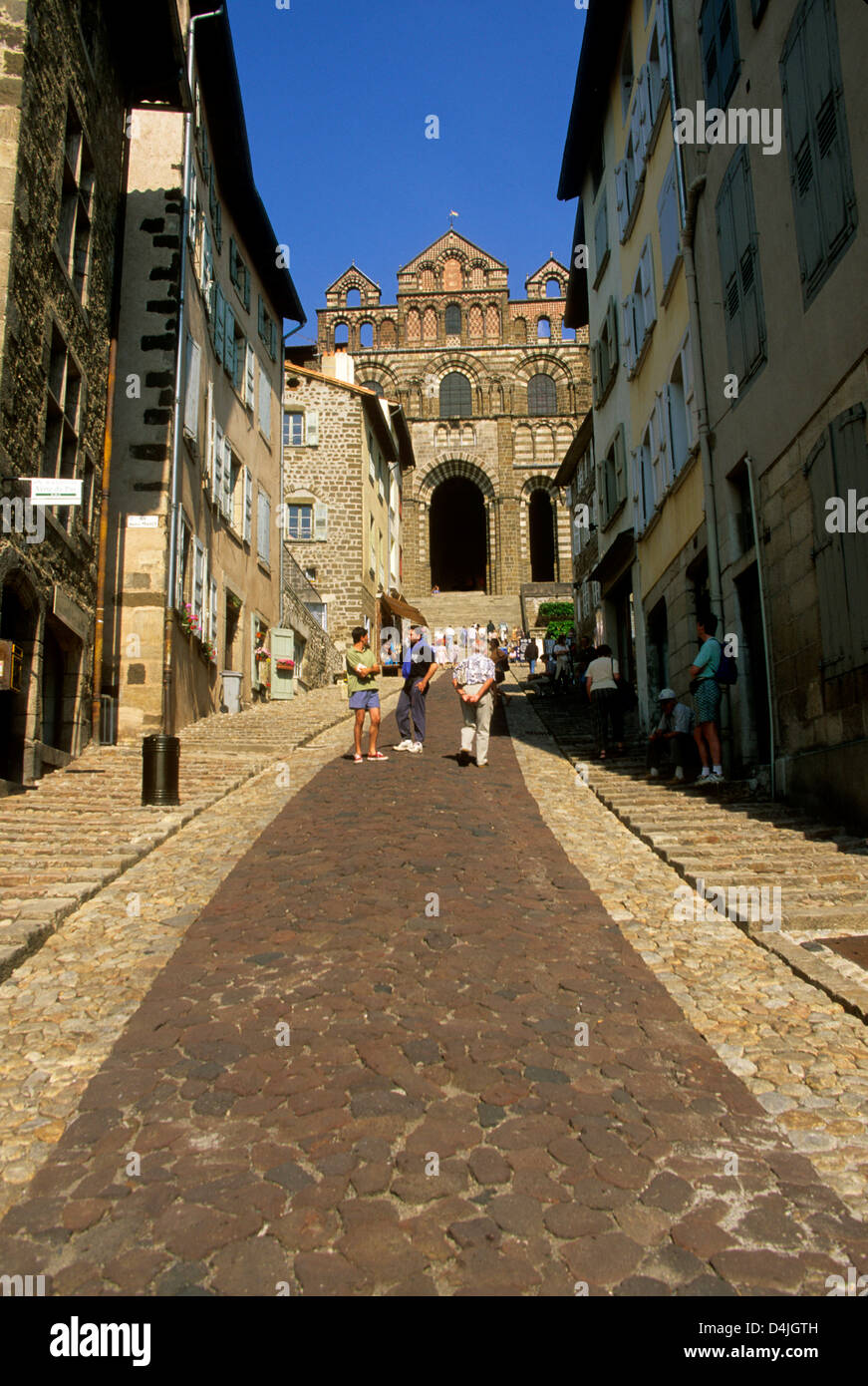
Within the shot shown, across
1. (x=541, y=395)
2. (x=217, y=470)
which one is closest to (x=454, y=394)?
(x=541, y=395)

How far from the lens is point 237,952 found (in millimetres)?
5238

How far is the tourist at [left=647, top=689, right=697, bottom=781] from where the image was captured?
11016mm

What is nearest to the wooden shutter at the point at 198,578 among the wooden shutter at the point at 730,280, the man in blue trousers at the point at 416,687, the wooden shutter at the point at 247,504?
the wooden shutter at the point at 247,504

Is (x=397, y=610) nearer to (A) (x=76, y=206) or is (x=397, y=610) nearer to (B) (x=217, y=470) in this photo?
(B) (x=217, y=470)

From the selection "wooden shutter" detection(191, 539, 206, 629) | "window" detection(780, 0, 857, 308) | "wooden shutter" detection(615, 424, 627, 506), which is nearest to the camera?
"window" detection(780, 0, 857, 308)

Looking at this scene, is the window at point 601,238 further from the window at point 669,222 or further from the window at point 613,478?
the window at point 669,222

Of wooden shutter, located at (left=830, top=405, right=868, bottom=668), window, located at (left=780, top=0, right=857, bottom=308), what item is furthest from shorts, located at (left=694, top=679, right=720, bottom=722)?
window, located at (left=780, top=0, right=857, bottom=308)

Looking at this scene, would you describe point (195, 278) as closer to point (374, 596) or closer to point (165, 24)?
point (165, 24)

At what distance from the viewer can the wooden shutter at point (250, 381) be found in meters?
21.2

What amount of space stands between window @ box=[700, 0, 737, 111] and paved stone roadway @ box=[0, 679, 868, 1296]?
365 inches

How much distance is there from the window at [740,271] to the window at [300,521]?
22.4 m

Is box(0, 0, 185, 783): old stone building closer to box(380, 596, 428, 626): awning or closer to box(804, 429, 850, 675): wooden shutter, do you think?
box(804, 429, 850, 675): wooden shutter

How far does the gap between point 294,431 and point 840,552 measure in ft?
89.0

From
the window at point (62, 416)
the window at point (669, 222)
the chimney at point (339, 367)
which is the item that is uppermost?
the chimney at point (339, 367)
